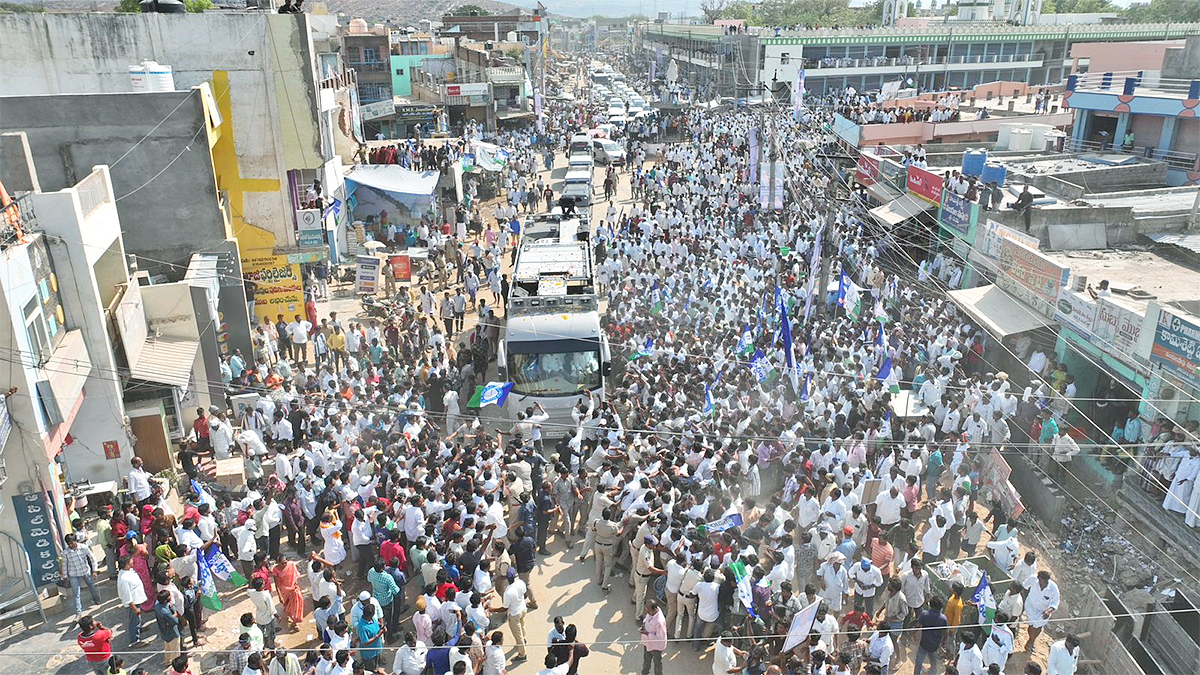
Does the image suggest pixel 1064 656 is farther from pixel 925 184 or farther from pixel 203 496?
pixel 925 184

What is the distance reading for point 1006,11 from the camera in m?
81.7

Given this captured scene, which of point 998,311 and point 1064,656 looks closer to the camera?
point 1064,656

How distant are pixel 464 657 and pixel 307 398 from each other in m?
8.49

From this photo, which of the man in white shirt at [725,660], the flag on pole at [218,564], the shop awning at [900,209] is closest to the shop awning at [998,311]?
the shop awning at [900,209]

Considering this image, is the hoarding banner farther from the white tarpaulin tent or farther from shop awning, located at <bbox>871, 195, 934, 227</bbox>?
the white tarpaulin tent

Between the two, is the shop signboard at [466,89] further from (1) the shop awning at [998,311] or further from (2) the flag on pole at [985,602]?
(2) the flag on pole at [985,602]

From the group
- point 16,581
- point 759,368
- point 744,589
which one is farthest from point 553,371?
point 16,581

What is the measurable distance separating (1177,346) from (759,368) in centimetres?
638

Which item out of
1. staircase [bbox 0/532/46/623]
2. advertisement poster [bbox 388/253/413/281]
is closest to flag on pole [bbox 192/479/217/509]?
staircase [bbox 0/532/46/623]

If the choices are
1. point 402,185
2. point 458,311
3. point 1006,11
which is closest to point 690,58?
point 1006,11

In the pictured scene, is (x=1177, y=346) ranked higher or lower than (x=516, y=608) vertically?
higher

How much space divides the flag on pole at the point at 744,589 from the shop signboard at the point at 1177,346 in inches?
319

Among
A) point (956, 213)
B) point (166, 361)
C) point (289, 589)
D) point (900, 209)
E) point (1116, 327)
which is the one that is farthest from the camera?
point (900, 209)

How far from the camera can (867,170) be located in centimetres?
3159
